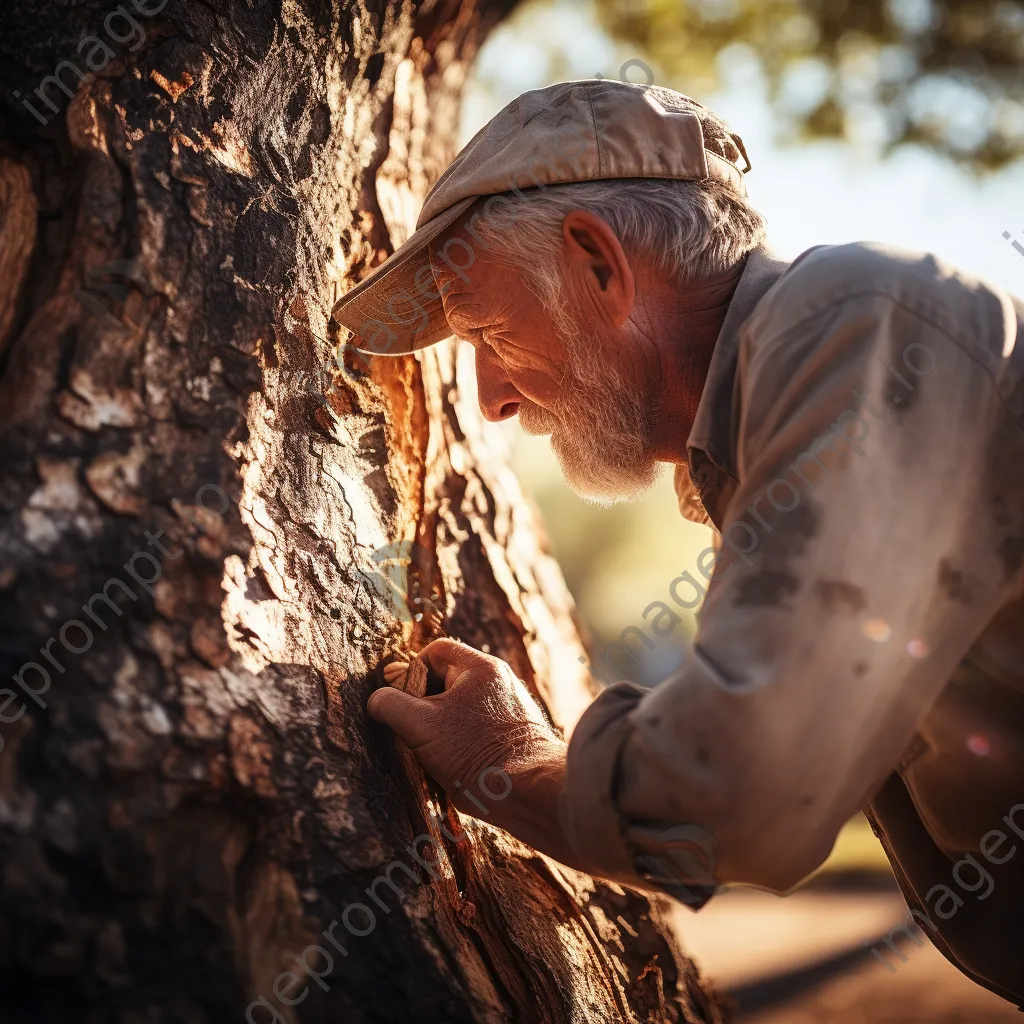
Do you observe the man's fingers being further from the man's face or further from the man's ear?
the man's ear

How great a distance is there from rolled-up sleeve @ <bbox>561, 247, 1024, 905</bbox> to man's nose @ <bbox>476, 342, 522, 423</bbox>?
83cm

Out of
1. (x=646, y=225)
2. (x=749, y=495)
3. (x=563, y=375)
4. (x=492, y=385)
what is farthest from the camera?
(x=492, y=385)

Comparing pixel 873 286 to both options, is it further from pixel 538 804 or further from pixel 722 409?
pixel 538 804

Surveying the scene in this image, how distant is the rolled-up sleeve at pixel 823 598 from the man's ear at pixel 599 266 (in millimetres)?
499

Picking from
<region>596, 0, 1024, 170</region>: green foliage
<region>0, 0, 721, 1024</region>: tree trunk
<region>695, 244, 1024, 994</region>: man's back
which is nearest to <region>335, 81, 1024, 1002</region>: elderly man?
<region>695, 244, 1024, 994</region>: man's back

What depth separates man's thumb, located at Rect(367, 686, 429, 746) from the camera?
59.2 inches

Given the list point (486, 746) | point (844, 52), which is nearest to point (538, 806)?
point (486, 746)

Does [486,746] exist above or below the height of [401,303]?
below

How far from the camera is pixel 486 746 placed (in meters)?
1.54

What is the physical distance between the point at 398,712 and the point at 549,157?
115cm

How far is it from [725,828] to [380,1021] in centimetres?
60

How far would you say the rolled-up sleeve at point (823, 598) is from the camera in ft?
3.43

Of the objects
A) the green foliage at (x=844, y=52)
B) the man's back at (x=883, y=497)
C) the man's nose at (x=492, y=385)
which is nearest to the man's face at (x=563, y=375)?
the man's nose at (x=492, y=385)

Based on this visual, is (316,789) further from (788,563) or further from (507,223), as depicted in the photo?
(507,223)
